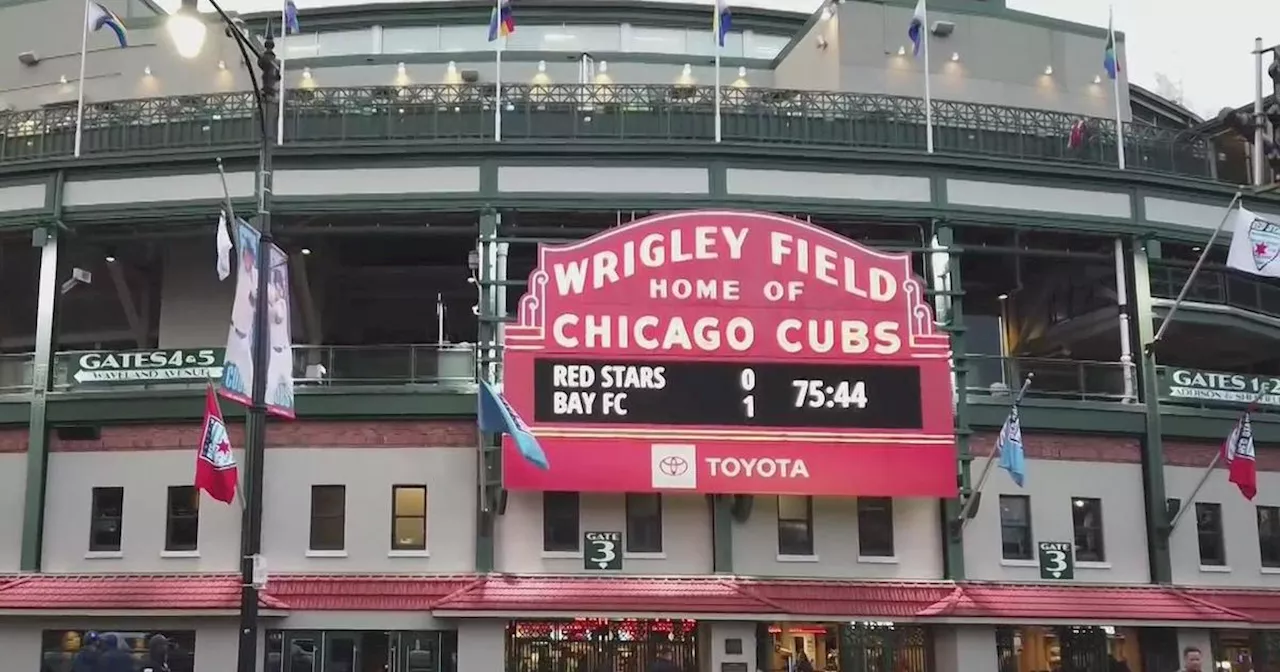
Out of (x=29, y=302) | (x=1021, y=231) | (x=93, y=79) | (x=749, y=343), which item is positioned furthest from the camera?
(x=93, y=79)

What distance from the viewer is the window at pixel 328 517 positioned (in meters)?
25.4

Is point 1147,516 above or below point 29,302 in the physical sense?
below

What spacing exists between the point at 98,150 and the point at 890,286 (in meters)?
17.0

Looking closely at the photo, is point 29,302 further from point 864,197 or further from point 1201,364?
point 1201,364

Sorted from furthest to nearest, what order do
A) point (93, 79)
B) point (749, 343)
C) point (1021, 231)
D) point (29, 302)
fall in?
1. point (93, 79)
2. point (29, 302)
3. point (1021, 231)
4. point (749, 343)

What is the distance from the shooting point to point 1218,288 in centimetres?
2961

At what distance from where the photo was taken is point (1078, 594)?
2553cm

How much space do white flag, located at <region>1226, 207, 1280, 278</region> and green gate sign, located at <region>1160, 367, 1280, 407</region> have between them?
3.08m

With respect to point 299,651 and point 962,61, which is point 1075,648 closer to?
point 299,651

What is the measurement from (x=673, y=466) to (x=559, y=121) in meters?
7.75

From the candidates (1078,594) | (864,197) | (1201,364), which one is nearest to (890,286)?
(864,197)

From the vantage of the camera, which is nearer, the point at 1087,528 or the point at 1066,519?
the point at 1066,519

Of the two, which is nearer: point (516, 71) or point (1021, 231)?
point (1021, 231)

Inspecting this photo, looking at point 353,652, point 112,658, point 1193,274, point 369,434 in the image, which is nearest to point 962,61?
point 1193,274
